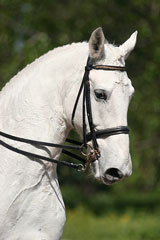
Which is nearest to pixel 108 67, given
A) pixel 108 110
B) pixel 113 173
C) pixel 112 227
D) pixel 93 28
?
pixel 108 110

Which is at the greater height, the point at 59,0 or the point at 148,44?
the point at 59,0

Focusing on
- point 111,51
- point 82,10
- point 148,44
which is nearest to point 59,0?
point 82,10

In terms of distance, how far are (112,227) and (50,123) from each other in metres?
12.6

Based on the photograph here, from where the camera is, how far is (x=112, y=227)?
1673cm

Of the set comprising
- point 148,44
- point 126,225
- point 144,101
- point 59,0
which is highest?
point 59,0

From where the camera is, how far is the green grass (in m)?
14.0

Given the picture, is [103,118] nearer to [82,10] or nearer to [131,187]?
[82,10]

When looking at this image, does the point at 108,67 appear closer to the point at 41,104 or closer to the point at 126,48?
the point at 126,48

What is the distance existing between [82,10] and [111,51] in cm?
894

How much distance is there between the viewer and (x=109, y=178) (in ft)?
14.0

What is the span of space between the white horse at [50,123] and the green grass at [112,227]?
29.2 ft

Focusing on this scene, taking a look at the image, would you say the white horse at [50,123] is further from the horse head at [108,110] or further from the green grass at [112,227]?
the green grass at [112,227]

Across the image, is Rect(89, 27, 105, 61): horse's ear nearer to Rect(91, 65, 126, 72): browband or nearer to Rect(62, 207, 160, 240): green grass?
Rect(91, 65, 126, 72): browband

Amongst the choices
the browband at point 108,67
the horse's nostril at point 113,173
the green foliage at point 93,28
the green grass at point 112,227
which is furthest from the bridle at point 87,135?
the green grass at point 112,227
